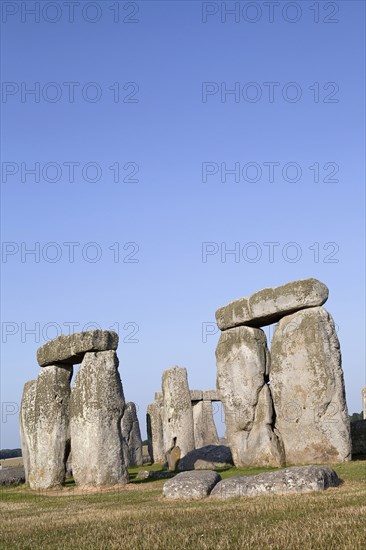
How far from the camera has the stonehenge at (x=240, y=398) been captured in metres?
15.9

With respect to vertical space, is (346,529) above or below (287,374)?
below

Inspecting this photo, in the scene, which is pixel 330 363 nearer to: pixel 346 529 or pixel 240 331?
pixel 240 331

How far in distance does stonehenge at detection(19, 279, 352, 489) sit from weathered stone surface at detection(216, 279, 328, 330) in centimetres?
3

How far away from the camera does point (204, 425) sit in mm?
31328

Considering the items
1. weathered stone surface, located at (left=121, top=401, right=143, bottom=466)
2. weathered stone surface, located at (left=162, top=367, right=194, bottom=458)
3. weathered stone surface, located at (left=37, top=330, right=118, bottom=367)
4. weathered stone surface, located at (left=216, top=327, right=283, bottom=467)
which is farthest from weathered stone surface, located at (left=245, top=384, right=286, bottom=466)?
weathered stone surface, located at (left=121, top=401, right=143, bottom=466)

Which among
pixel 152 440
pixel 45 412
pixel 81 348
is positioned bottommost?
pixel 152 440

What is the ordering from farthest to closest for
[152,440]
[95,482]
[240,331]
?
1. [152,440]
2. [240,331]
3. [95,482]

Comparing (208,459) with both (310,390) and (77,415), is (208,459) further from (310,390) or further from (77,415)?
(77,415)

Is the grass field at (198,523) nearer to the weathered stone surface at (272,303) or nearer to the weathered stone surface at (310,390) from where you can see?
the weathered stone surface at (310,390)

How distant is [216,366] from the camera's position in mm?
20375

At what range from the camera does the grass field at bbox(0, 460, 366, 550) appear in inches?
276

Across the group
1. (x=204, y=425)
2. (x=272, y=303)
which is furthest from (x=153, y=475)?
(x=204, y=425)

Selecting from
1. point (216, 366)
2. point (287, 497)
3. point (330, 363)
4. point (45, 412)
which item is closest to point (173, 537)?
point (287, 497)

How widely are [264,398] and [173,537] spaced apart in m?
12.1
